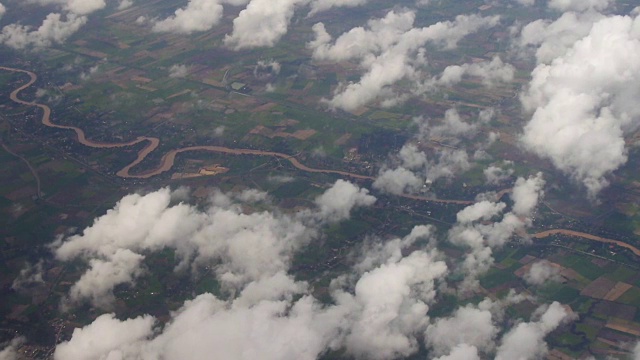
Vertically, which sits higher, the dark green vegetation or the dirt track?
the dark green vegetation

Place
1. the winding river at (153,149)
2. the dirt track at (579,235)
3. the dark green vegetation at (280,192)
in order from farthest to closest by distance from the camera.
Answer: the winding river at (153,149)
the dirt track at (579,235)
the dark green vegetation at (280,192)

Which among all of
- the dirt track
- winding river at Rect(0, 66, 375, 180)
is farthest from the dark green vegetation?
winding river at Rect(0, 66, 375, 180)

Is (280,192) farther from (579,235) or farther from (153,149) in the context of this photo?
(579,235)

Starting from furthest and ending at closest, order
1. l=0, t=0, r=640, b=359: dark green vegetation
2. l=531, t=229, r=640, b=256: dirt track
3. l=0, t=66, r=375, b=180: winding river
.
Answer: l=0, t=66, r=375, b=180: winding river
l=531, t=229, r=640, b=256: dirt track
l=0, t=0, r=640, b=359: dark green vegetation

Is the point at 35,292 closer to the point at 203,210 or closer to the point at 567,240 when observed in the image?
the point at 203,210

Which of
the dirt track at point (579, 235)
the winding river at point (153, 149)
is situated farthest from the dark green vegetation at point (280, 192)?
the winding river at point (153, 149)

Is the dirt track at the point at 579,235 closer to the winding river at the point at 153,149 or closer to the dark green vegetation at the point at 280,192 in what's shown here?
the dark green vegetation at the point at 280,192

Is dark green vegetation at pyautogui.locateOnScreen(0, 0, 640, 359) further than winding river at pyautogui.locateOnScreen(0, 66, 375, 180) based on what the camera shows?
No

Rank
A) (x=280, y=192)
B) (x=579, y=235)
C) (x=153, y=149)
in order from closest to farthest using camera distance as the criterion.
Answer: (x=579, y=235), (x=280, y=192), (x=153, y=149)

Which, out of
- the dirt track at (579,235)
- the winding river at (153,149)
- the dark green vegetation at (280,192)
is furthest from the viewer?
the winding river at (153,149)

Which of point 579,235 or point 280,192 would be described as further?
point 280,192

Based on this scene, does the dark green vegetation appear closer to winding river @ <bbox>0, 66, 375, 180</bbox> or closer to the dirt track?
the dirt track

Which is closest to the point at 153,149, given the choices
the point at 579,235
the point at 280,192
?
the point at 280,192
